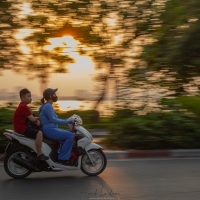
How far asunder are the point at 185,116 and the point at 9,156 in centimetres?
531

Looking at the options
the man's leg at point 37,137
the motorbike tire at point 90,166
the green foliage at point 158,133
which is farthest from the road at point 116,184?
the green foliage at point 158,133

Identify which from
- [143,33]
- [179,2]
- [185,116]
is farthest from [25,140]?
[143,33]

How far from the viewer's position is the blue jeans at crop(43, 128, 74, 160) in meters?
8.94

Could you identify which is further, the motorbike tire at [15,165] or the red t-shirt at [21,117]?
the motorbike tire at [15,165]

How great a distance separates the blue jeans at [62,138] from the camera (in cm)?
894

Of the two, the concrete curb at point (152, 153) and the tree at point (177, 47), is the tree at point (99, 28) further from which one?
the concrete curb at point (152, 153)

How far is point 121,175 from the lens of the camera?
9.22m

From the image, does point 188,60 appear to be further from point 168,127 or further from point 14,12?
point 14,12

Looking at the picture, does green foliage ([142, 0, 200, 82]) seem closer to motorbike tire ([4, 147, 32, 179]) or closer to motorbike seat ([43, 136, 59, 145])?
motorbike seat ([43, 136, 59, 145])

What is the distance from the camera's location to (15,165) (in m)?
9.02

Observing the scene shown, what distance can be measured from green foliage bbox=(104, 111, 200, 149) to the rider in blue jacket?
11.3 feet

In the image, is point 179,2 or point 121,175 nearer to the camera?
point 121,175

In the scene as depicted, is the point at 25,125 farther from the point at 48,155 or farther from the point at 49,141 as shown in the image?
the point at 48,155

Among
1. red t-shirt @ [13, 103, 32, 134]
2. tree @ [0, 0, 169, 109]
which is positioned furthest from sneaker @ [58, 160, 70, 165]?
tree @ [0, 0, 169, 109]
